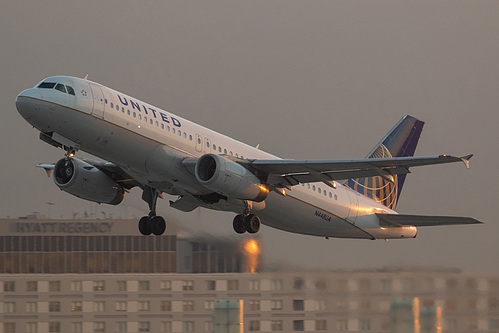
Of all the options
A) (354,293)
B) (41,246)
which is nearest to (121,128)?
(354,293)

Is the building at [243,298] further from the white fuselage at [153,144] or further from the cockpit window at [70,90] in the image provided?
the cockpit window at [70,90]

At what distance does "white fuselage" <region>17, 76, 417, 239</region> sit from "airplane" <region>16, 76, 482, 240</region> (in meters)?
0.03

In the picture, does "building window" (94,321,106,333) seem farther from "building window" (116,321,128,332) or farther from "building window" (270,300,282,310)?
"building window" (270,300,282,310)

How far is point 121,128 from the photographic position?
3009cm

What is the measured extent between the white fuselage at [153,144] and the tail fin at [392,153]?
3135mm

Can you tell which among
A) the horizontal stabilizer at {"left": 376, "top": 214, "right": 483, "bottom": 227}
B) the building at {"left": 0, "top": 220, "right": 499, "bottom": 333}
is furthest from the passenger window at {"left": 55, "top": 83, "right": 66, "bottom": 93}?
the horizontal stabilizer at {"left": 376, "top": 214, "right": 483, "bottom": 227}

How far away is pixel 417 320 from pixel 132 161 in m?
13.1

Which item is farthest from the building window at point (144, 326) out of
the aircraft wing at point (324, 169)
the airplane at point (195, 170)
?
the aircraft wing at point (324, 169)

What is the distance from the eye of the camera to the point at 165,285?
46.7 metres

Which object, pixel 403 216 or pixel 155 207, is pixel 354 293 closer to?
pixel 403 216

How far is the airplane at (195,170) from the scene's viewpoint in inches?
1171

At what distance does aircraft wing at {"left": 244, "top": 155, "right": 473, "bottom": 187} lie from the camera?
31.1 metres

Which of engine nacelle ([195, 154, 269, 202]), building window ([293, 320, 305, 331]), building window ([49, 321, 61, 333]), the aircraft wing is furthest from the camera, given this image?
building window ([49, 321, 61, 333])

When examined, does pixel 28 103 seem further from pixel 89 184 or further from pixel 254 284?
pixel 254 284
